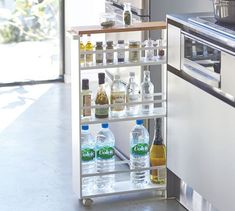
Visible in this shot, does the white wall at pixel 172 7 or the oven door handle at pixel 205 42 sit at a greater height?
the white wall at pixel 172 7

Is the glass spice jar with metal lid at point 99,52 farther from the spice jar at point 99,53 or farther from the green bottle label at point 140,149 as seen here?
the green bottle label at point 140,149

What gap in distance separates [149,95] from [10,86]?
2.32m

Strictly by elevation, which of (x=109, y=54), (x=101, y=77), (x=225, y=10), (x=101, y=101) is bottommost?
(x=101, y=101)

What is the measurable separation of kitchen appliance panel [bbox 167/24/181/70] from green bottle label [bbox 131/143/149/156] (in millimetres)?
455

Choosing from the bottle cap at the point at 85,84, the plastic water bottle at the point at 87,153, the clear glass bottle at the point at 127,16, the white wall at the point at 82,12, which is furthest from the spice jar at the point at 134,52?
the white wall at the point at 82,12

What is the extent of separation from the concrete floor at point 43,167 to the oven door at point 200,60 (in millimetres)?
777

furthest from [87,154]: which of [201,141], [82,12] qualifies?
[82,12]

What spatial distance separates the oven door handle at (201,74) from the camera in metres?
3.10

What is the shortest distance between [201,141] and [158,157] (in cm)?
59

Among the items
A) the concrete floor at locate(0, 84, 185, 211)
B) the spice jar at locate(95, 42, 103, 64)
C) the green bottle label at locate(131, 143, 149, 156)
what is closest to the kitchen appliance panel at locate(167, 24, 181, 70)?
the spice jar at locate(95, 42, 103, 64)

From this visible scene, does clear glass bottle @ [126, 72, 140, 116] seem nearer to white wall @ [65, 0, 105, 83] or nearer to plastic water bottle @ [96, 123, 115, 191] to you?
plastic water bottle @ [96, 123, 115, 191]

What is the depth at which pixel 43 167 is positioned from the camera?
424 cm

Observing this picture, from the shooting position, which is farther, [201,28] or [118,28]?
[118,28]

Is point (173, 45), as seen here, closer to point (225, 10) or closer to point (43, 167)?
point (225, 10)
